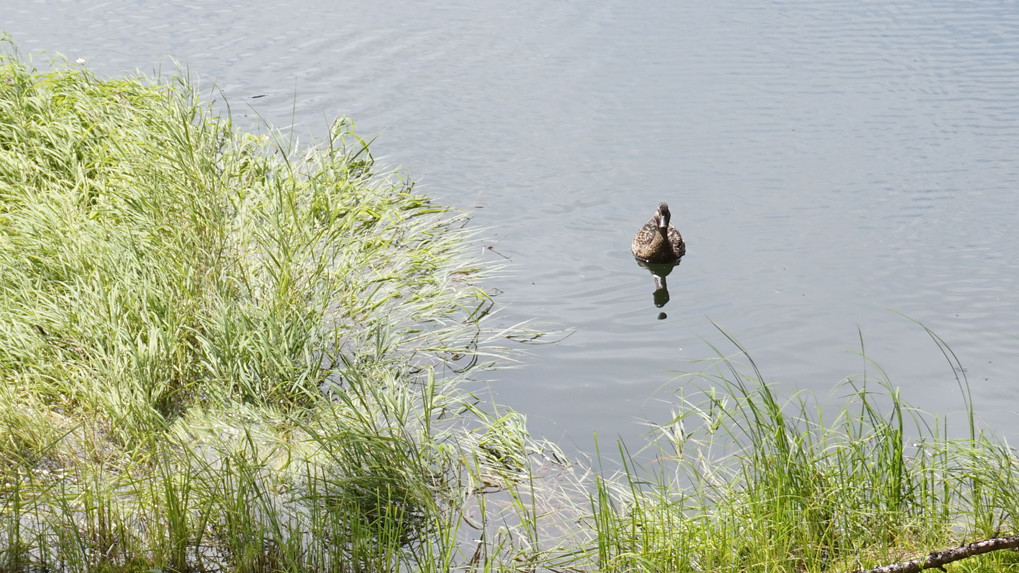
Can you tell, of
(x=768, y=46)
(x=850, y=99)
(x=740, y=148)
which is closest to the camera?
(x=740, y=148)

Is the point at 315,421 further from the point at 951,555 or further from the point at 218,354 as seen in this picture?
the point at 951,555

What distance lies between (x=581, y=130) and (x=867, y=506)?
19.4 feet

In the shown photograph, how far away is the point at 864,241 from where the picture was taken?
7.00 m

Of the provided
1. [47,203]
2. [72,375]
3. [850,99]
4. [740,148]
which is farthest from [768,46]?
[72,375]

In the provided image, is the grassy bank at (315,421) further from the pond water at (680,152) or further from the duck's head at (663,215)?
the duck's head at (663,215)

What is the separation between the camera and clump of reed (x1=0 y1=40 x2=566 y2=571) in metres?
3.50

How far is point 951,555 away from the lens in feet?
9.70

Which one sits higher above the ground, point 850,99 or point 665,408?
point 850,99

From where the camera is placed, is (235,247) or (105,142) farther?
(105,142)

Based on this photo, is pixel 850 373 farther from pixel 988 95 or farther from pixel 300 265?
pixel 988 95

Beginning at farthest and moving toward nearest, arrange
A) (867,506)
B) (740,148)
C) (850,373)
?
(740,148), (850,373), (867,506)

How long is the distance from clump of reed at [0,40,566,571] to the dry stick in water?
144 cm

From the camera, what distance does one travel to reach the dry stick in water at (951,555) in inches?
115

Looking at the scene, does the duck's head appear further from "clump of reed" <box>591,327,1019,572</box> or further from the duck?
"clump of reed" <box>591,327,1019,572</box>
